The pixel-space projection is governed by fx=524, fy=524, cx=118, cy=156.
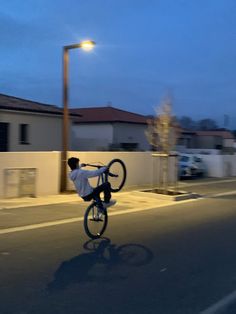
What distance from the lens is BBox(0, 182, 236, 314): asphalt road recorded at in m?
5.74

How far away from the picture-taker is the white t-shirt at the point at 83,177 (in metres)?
9.43

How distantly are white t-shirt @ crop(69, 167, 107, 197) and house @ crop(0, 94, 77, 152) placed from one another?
54.8ft

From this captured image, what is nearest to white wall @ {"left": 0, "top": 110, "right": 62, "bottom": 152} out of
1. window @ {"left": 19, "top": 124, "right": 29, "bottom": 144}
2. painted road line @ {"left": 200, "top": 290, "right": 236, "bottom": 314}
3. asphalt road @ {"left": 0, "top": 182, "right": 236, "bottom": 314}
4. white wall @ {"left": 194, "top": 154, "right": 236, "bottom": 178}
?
window @ {"left": 19, "top": 124, "right": 29, "bottom": 144}

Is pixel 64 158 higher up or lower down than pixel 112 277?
higher up

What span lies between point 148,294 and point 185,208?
9286 mm

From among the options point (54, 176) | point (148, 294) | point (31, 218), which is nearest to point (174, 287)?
point (148, 294)

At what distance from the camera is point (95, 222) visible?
9859mm

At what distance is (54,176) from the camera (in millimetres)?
17344

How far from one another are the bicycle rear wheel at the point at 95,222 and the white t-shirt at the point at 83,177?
0.30 meters

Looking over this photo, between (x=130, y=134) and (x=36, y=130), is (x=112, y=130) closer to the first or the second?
(x=130, y=134)

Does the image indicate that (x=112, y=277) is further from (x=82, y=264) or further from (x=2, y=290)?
(x=2, y=290)

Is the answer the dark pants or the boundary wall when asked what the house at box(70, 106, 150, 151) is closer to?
the boundary wall

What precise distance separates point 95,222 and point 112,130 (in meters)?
30.1

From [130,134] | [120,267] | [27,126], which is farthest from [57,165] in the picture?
[130,134]
